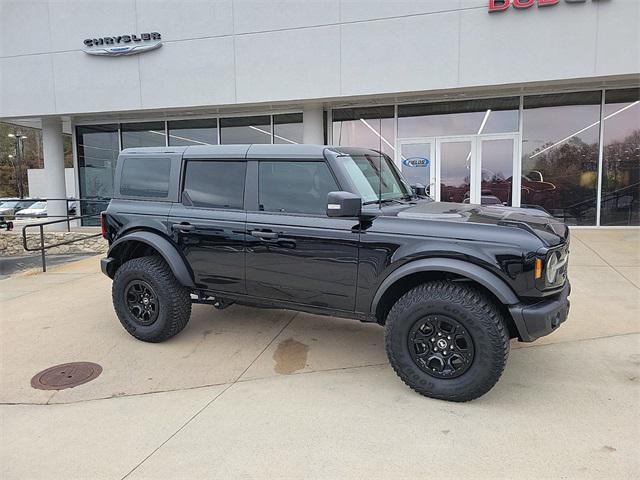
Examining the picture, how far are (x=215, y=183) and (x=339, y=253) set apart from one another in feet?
4.76

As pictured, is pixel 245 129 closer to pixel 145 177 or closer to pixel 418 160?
pixel 418 160

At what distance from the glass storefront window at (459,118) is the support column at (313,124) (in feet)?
7.06

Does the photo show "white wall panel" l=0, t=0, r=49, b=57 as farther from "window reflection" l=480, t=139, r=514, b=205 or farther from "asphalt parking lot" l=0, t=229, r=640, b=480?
"window reflection" l=480, t=139, r=514, b=205

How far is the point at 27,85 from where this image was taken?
13703mm

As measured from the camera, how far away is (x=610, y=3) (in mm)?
9492

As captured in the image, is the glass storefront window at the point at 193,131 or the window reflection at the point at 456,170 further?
the glass storefront window at the point at 193,131

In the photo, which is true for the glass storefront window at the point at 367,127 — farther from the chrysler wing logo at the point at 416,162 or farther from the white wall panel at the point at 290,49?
the white wall panel at the point at 290,49

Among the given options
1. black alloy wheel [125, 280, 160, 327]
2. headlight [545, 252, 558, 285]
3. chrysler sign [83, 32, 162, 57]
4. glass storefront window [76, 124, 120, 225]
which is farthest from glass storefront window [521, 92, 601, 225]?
glass storefront window [76, 124, 120, 225]

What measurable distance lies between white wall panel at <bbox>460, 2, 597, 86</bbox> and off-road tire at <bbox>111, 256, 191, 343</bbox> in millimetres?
8496

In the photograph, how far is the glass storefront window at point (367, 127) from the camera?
12859 mm

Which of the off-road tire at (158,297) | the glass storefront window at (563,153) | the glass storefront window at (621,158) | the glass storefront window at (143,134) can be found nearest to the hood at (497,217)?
the off-road tire at (158,297)

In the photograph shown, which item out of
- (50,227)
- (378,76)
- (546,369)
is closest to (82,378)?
(546,369)

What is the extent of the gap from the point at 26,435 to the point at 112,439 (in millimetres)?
650

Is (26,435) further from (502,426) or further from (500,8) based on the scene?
(500,8)
